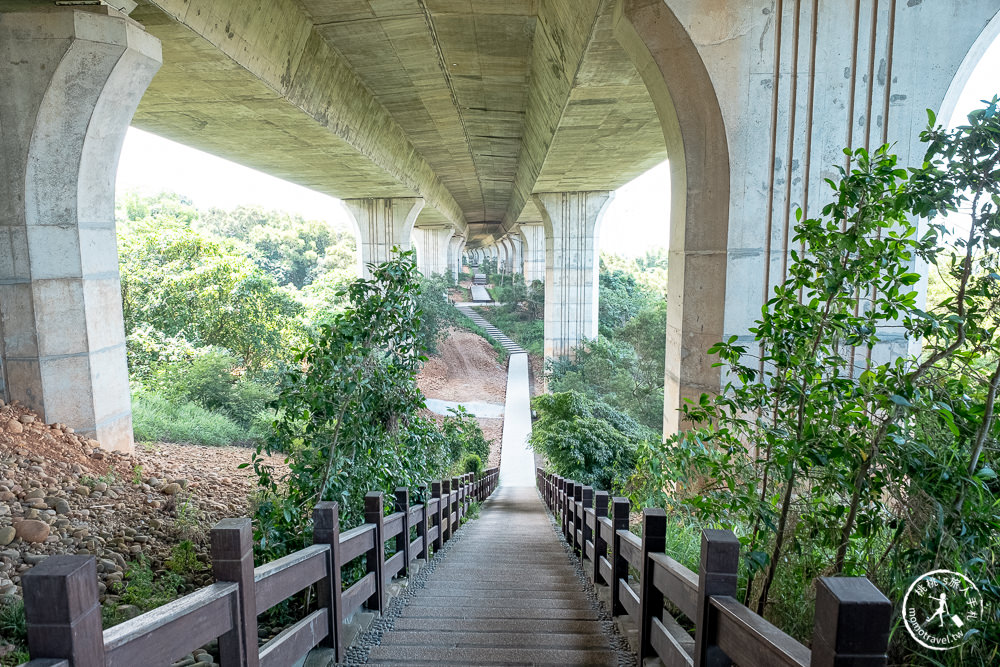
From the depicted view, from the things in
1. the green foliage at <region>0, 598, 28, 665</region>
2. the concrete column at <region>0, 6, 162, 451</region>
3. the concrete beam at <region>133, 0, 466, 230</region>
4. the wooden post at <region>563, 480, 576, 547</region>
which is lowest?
the wooden post at <region>563, 480, 576, 547</region>

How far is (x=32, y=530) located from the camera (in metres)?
4.29

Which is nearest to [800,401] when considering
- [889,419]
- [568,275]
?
[889,419]

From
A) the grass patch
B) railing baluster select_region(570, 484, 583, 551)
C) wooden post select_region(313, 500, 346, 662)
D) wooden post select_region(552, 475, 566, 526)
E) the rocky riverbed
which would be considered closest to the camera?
wooden post select_region(313, 500, 346, 662)

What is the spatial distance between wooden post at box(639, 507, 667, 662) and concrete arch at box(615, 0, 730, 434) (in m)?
2.79

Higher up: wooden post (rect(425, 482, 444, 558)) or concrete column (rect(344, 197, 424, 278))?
concrete column (rect(344, 197, 424, 278))

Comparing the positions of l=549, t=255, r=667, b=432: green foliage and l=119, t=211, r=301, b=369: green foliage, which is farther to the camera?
l=549, t=255, r=667, b=432: green foliage

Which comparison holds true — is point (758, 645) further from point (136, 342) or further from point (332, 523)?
point (136, 342)

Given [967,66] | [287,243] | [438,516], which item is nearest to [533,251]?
[287,243]

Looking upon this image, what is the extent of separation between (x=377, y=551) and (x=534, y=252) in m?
37.1

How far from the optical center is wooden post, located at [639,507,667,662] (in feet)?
9.49

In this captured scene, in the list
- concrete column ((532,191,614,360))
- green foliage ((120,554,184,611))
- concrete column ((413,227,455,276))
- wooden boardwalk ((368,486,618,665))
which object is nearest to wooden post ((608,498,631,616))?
wooden boardwalk ((368,486,618,665))

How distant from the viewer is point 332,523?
122 inches

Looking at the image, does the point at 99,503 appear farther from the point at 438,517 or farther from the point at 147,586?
the point at 438,517

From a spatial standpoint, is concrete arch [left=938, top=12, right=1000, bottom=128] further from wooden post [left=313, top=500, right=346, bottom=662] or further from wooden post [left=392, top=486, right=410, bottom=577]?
wooden post [left=313, top=500, right=346, bottom=662]
